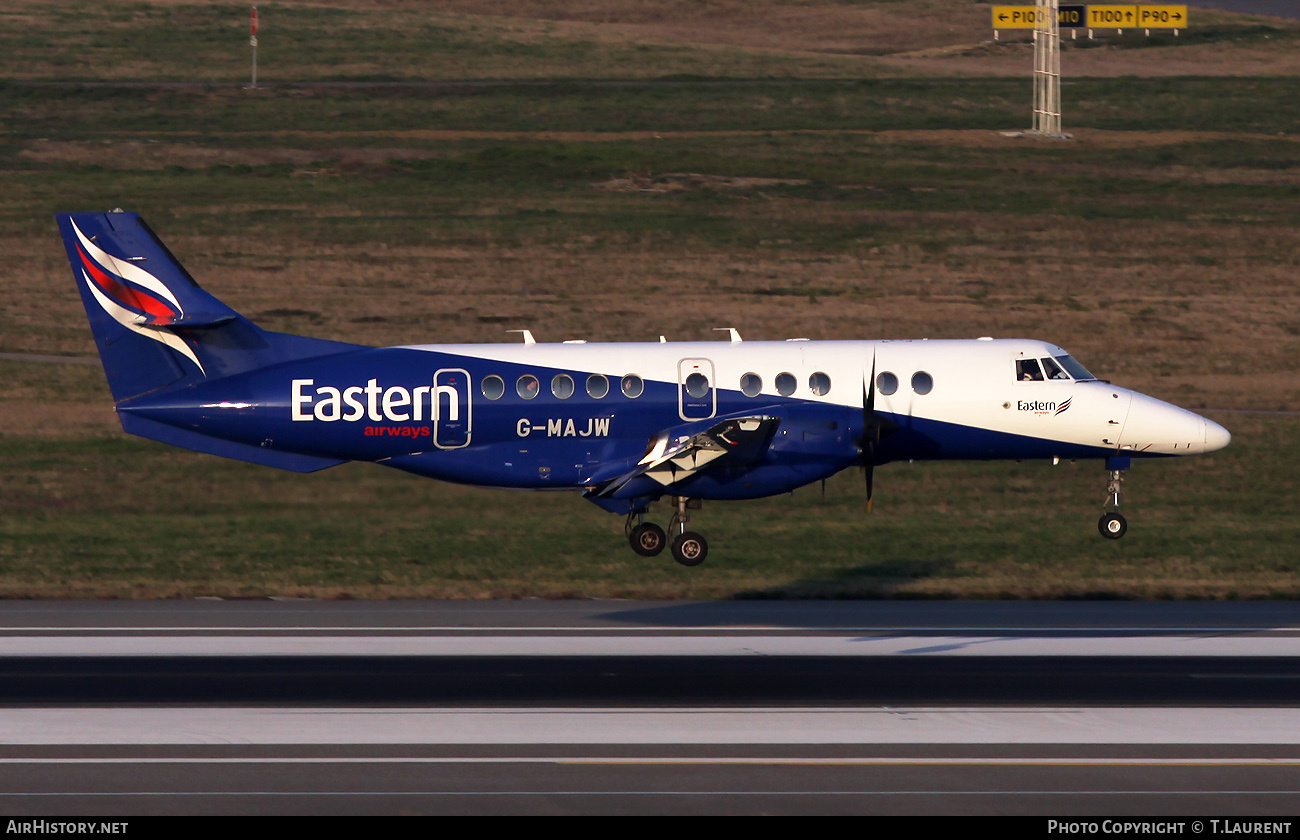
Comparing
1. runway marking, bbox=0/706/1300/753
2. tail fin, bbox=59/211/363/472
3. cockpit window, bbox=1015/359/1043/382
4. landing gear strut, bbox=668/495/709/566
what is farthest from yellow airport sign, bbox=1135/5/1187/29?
runway marking, bbox=0/706/1300/753

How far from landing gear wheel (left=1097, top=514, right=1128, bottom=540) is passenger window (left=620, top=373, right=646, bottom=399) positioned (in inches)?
352

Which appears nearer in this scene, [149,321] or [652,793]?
[652,793]

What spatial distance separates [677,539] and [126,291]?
34.6 feet

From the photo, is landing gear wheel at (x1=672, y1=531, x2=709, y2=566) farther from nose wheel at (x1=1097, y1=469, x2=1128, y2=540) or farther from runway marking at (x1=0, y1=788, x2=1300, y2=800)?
runway marking at (x1=0, y1=788, x2=1300, y2=800)

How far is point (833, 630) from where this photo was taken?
25609mm

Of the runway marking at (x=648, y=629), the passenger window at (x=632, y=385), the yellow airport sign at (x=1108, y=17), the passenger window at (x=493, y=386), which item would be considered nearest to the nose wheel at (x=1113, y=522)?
the runway marking at (x=648, y=629)

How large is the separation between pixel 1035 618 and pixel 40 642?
15241 mm

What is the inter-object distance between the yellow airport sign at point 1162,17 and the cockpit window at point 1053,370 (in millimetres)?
74766

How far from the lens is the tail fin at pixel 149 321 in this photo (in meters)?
28.9

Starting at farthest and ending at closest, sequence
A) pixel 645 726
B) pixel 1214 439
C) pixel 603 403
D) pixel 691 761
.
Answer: pixel 1214 439, pixel 603 403, pixel 645 726, pixel 691 761

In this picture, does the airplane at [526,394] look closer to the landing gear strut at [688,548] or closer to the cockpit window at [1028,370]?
the cockpit window at [1028,370]

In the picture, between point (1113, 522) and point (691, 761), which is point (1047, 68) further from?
point (691, 761)

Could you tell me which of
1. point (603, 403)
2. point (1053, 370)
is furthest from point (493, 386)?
point (1053, 370)

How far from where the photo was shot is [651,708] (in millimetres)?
20297
